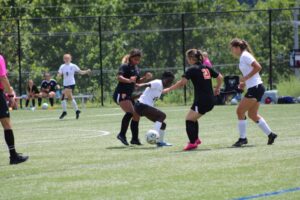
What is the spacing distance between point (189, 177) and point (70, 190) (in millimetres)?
1642

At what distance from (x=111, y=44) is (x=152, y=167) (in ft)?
109

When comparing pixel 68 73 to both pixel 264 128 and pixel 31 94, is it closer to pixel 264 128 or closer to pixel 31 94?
pixel 31 94

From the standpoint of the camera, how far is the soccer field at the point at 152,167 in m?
10.3

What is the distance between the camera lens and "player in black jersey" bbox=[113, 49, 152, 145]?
16.8m

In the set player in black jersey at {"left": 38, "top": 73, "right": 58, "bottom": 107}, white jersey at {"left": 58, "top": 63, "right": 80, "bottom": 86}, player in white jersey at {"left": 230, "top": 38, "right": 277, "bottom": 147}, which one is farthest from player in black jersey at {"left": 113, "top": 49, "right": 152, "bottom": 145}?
player in black jersey at {"left": 38, "top": 73, "right": 58, "bottom": 107}

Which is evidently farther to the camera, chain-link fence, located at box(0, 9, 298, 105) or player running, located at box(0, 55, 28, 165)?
chain-link fence, located at box(0, 9, 298, 105)

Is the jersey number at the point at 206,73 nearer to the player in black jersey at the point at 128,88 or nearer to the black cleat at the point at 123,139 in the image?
the player in black jersey at the point at 128,88

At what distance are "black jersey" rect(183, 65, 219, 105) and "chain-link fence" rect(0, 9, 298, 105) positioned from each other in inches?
898

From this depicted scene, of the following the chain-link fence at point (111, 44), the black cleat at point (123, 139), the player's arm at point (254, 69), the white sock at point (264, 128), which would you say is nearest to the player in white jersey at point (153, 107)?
the black cleat at point (123, 139)

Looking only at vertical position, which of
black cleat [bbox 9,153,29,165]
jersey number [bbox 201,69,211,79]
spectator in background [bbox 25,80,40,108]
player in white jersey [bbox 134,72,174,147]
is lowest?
spectator in background [bbox 25,80,40,108]

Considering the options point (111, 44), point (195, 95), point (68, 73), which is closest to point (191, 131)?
point (195, 95)

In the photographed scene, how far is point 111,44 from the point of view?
45.4 metres

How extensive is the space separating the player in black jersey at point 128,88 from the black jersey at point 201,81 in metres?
1.50

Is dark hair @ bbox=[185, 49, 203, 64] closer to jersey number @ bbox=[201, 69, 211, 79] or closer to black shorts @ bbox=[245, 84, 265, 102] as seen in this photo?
jersey number @ bbox=[201, 69, 211, 79]
